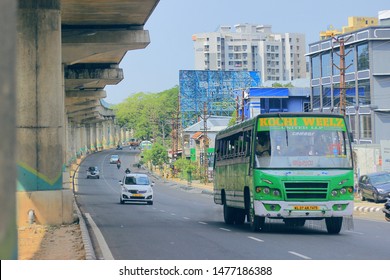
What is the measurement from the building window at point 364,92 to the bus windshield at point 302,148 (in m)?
51.3

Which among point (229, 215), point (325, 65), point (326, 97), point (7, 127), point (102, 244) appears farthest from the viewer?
point (326, 97)

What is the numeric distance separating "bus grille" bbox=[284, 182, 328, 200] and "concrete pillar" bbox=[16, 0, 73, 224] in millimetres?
7199

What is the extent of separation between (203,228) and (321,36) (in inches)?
3182

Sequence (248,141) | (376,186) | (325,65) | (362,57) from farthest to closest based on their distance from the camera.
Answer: (325,65) → (362,57) → (376,186) → (248,141)

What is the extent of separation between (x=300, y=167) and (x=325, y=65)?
2454 inches

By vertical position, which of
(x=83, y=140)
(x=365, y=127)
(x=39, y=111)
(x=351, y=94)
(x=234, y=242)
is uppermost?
(x=351, y=94)

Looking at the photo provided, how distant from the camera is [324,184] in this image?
19828mm

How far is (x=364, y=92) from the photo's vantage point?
7188 cm

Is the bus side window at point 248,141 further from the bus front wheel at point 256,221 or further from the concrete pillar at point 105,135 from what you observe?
the concrete pillar at point 105,135

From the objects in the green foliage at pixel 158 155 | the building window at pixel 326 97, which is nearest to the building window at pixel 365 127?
the building window at pixel 326 97

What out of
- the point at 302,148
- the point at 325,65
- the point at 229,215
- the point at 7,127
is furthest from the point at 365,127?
the point at 7,127

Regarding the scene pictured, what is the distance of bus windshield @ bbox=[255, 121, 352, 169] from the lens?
1988 cm

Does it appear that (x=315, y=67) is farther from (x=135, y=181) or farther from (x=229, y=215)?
(x=229, y=215)

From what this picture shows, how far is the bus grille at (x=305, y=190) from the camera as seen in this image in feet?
64.8
